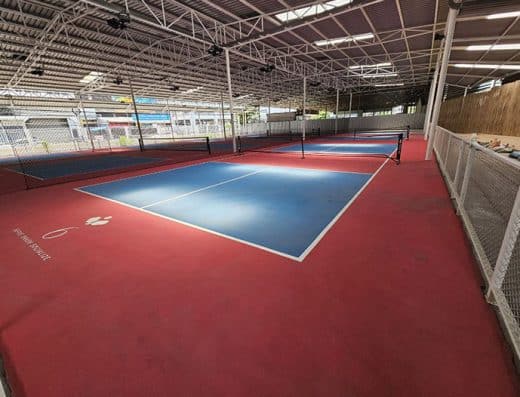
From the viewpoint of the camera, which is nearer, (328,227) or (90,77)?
(328,227)

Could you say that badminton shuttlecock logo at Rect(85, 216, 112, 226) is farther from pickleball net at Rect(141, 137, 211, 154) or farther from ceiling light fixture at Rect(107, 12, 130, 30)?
pickleball net at Rect(141, 137, 211, 154)

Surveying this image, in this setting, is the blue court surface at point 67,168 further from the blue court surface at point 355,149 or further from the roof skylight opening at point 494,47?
the roof skylight opening at point 494,47

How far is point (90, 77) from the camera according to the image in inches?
920

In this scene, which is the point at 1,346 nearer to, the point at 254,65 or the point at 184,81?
the point at 254,65

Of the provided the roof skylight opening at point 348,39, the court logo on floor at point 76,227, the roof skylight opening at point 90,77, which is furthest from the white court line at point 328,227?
the roof skylight opening at point 90,77

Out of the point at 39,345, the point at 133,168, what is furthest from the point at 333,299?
the point at 133,168

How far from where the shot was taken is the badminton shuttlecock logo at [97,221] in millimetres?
5590

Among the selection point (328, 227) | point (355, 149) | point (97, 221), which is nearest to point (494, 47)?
point (355, 149)

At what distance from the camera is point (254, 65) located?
77.5 feet

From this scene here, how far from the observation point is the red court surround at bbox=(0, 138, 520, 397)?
6.59 feet

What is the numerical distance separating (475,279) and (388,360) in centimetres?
196

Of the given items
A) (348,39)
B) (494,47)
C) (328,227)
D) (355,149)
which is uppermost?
(348,39)

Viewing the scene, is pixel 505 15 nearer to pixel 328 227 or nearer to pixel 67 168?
pixel 328 227

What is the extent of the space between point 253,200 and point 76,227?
13.5 ft
